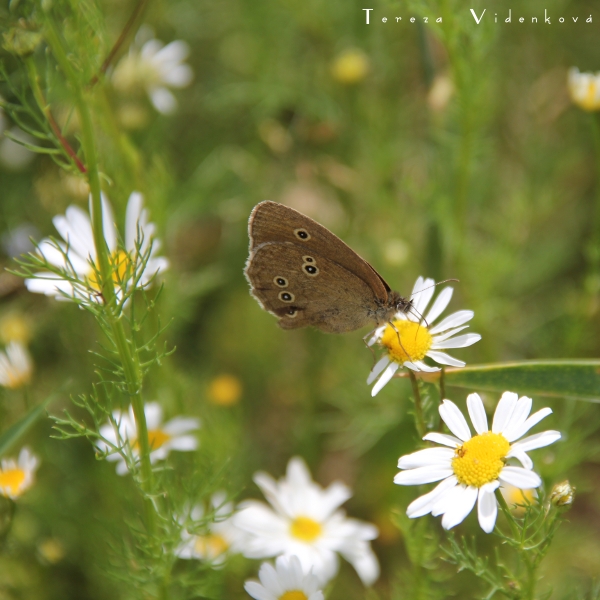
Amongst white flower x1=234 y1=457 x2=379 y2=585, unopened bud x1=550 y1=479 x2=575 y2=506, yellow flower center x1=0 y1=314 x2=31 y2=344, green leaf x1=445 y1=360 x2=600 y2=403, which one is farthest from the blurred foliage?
unopened bud x1=550 y1=479 x2=575 y2=506

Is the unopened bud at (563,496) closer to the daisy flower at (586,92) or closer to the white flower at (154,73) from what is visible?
the daisy flower at (586,92)

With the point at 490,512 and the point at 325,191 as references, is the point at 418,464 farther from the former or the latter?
the point at 325,191

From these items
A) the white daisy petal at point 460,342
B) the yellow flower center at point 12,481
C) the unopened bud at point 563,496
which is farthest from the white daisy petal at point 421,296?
the yellow flower center at point 12,481

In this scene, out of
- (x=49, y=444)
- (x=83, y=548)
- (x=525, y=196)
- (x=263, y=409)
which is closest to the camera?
(x=83, y=548)

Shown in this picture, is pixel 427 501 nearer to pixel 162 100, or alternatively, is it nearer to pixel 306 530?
pixel 306 530

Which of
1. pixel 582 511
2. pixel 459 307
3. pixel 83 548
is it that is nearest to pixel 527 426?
pixel 459 307

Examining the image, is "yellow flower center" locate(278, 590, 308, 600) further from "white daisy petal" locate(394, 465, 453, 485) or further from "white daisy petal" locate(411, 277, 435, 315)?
"white daisy petal" locate(411, 277, 435, 315)

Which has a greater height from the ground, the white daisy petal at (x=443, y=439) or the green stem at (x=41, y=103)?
the green stem at (x=41, y=103)
